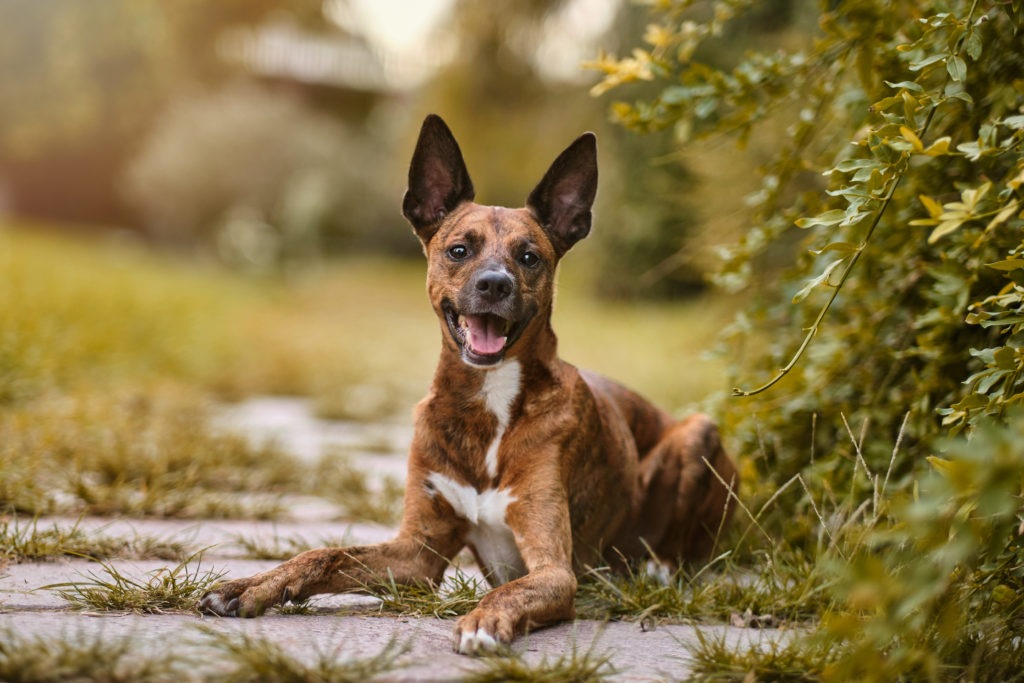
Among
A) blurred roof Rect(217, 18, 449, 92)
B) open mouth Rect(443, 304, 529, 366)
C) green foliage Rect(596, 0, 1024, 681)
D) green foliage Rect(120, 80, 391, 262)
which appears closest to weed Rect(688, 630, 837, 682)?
green foliage Rect(596, 0, 1024, 681)

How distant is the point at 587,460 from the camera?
2.67 metres

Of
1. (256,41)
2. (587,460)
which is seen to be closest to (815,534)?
(587,460)

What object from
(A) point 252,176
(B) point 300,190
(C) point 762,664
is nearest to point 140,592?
(C) point 762,664

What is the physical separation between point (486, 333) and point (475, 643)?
911 millimetres

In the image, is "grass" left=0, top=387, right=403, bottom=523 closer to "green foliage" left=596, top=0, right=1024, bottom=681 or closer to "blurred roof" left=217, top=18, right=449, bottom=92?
"green foliage" left=596, top=0, right=1024, bottom=681

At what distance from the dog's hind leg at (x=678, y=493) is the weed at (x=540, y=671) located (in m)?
1.10

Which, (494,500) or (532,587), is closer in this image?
(532,587)

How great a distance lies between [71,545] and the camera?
8.38 ft

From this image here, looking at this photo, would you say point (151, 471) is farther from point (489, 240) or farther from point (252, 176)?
point (252, 176)

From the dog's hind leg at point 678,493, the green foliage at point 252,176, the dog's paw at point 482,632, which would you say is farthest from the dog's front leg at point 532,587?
the green foliage at point 252,176

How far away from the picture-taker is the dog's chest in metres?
2.51

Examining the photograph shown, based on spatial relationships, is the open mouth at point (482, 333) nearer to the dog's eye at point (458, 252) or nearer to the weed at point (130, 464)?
the dog's eye at point (458, 252)

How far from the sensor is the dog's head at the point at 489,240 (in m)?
2.54

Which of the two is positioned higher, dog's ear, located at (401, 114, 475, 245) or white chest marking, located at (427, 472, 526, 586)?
dog's ear, located at (401, 114, 475, 245)
